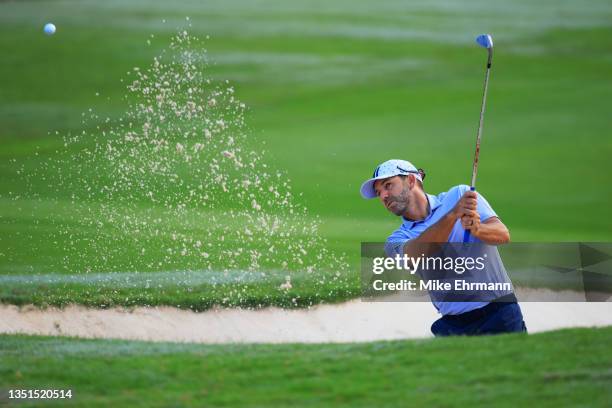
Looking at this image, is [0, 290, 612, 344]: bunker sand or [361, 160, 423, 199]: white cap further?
[0, 290, 612, 344]: bunker sand

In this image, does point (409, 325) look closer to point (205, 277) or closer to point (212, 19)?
point (205, 277)

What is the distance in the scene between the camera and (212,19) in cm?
1448

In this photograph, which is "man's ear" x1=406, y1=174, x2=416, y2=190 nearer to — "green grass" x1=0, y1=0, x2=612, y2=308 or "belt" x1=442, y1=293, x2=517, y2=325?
"belt" x1=442, y1=293, x2=517, y2=325

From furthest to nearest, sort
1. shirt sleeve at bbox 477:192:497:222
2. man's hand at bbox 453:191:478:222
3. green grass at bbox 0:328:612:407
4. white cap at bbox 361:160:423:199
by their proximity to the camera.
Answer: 1. white cap at bbox 361:160:423:199
2. shirt sleeve at bbox 477:192:497:222
3. man's hand at bbox 453:191:478:222
4. green grass at bbox 0:328:612:407

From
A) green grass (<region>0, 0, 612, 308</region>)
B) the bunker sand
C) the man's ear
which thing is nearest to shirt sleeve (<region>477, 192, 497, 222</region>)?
the man's ear

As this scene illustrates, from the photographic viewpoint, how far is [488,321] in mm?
4766

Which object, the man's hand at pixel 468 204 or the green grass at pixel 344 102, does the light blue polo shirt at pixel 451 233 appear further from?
the green grass at pixel 344 102

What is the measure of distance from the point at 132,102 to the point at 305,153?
104 inches

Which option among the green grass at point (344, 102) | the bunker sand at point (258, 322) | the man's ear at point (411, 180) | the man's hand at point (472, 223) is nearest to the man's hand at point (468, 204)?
the man's hand at point (472, 223)

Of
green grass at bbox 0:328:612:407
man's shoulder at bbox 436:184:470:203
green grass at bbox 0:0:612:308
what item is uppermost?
green grass at bbox 0:0:612:308

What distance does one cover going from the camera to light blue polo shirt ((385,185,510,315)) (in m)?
4.61

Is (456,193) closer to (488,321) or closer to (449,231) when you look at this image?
(449,231)

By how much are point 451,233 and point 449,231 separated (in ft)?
0.17

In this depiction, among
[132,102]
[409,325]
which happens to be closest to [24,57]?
[132,102]
